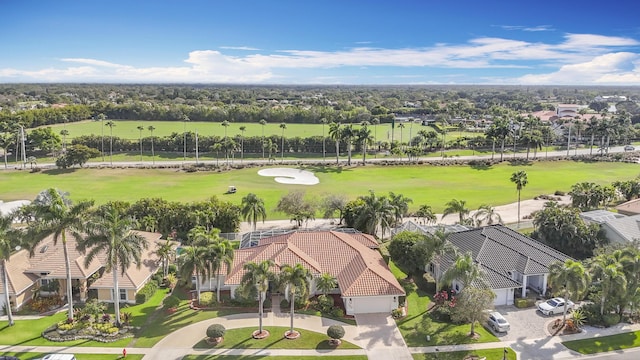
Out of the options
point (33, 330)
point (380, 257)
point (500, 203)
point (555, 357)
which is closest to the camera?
point (555, 357)

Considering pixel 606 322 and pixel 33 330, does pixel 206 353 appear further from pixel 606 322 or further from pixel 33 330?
pixel 606 322

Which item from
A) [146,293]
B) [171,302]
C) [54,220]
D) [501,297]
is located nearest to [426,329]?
[501,297]

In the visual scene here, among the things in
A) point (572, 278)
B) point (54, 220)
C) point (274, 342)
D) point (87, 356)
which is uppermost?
point (54, 220)

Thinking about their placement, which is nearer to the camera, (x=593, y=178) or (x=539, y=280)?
(x=539, y=280)

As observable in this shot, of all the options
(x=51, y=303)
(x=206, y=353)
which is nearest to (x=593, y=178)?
(x=206, y=353)

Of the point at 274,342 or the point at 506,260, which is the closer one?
the point at 274,342

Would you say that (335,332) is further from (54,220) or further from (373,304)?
(54,220)
